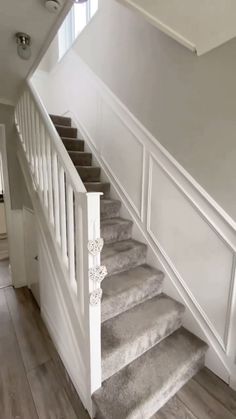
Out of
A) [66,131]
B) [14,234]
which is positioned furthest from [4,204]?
[66,131]

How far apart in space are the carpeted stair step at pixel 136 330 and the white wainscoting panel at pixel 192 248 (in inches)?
10.0

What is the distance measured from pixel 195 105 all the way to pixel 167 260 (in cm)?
127

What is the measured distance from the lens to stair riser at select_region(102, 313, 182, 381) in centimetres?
135

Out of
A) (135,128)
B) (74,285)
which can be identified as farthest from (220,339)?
(135,128)

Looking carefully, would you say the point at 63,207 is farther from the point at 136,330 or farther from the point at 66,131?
the point at 66,131

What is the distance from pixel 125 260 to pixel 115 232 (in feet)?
1.04

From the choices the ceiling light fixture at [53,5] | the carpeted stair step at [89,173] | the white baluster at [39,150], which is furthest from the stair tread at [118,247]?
the ceiling light fixture at [53,5]

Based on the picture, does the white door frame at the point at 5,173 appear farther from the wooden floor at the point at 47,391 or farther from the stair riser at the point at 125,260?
the stair riser at the point at 125,260

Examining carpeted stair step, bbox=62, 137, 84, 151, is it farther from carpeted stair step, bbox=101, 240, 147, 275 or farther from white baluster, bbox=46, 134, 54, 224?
carpeted stair step, bbox=101, 240, 147, 275

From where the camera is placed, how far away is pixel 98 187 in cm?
244

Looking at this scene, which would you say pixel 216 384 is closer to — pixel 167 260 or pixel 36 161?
pixel 167 260

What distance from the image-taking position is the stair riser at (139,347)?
1.35m

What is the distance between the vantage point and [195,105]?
62.3 inches

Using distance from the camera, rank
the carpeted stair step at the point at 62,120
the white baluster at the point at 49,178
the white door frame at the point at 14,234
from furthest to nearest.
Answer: the carpeted stair step at the point at 62,120
the white door frame at the point at 14,234
the white baluster at the point at 49,178
